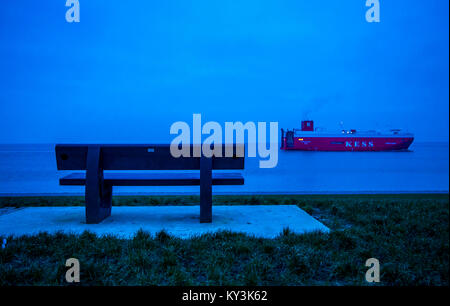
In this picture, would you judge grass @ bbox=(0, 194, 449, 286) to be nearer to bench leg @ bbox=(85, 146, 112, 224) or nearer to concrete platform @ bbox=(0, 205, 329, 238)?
concrete platform @ bbox=(0, 205, 329, 238)

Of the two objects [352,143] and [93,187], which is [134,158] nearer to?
[93,187]

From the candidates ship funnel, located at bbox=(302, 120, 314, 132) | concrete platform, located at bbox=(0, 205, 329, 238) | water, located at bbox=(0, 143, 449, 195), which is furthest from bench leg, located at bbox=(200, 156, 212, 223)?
ship funnel, located at bbox=(302, 120, 314, 132)

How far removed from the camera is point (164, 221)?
4.14 m

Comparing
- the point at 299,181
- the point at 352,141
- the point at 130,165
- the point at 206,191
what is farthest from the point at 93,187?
the point at 352,141

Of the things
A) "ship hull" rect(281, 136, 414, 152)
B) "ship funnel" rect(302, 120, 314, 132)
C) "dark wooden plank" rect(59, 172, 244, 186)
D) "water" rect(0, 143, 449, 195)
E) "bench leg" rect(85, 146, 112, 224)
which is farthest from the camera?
"ship funnel" rect(302, 120, 314, 132)

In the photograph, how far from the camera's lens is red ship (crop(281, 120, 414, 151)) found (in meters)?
58.9

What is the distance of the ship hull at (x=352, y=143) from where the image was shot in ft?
193

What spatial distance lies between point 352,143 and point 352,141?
0.42 meters

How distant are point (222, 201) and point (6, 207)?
3727mm

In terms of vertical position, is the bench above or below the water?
above

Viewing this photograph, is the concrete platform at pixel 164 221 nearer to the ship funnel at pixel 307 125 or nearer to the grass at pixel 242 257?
the grass at pixel 242 257

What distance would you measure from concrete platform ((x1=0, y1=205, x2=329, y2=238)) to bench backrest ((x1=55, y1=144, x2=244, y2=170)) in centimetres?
75

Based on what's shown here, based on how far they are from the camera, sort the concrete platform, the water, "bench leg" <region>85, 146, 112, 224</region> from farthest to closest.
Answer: the water < "bench leg" <region>85, 146, 112, 224</region> < the concrete platform

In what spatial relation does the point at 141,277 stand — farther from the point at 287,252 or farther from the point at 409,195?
the point at 409,195
